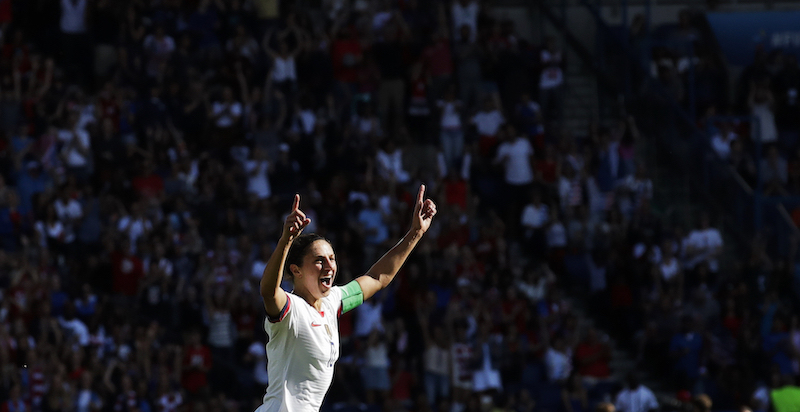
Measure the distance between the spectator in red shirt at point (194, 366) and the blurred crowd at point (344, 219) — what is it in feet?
0.10

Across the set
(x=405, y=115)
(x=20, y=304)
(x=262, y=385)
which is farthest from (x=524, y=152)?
(x=20, y=304)

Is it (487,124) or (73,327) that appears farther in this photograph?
(487,124)

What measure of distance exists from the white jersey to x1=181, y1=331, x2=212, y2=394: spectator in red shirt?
921 cm

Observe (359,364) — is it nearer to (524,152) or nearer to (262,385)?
(262,385)

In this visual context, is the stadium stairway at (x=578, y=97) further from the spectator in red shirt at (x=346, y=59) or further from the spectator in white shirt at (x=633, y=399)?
the spectator in white shirt at (x=633, y=399)

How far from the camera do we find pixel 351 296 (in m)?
7.74

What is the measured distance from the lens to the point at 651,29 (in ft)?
74.7

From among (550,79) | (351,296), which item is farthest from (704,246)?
(351,296)

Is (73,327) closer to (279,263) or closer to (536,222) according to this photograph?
(536,222)

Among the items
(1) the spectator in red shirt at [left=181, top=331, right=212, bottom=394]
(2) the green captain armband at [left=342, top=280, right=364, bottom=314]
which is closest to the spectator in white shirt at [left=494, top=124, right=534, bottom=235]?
(1) the spectator in red shirt at [left=181, top=331, right=212, bottom=394]

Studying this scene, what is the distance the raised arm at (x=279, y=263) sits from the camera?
652 cm

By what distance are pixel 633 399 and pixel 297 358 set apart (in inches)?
409

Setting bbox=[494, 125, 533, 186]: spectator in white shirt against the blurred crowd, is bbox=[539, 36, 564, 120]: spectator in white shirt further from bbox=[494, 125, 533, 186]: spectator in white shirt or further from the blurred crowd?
bbox=[494, 125, 533, 186]: spectator in white shirt

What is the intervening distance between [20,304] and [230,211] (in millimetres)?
3140
